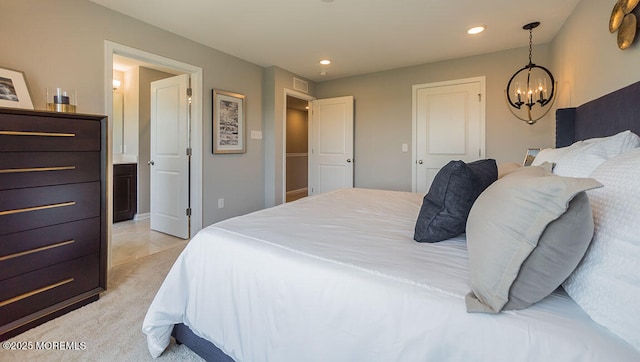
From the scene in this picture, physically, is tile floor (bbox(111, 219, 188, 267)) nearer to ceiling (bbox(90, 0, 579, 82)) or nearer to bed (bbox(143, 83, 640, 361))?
bed (bbox(143, 83, 640, 361))

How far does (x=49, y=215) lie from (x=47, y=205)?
0.22 feet

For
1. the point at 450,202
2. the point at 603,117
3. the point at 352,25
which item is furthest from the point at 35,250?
the point at 603,117

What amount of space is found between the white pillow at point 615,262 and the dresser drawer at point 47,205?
2631mm

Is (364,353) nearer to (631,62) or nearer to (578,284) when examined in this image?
(578,284)

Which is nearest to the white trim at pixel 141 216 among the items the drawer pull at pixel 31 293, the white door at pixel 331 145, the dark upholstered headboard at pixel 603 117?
the white door at pixel 331 145

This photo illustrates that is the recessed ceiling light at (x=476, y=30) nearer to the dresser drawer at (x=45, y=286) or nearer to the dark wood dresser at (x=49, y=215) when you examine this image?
the dark wood dresser at (x=49, y=215)

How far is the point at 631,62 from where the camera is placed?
159cm

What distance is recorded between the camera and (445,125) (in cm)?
411

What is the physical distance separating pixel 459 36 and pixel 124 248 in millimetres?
4535

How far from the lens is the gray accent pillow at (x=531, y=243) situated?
2.23 ft

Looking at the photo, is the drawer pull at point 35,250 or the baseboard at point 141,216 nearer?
the drawer pull at point 35,250

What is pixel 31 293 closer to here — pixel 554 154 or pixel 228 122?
pixel 228 122

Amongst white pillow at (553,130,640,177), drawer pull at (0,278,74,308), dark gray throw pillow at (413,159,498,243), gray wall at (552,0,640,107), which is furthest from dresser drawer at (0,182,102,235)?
gray wall at (552,0,640,107)

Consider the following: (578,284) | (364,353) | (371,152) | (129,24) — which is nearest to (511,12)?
(371,152)
